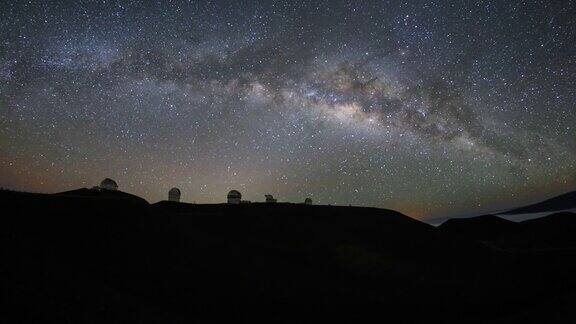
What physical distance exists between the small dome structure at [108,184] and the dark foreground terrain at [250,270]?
1290 cm

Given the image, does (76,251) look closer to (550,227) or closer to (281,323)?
(281,323)

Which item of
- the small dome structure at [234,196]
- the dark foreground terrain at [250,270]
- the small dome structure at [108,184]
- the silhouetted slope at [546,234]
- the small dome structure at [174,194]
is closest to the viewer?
the dark foreground terrain at [250,270]

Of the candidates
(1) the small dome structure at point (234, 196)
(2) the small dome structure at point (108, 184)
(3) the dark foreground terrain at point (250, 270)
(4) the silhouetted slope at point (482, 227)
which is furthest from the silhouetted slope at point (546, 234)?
(2) the small dome structure at point (108, 184)

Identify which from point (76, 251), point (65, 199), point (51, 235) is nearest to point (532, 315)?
point (76, 251)

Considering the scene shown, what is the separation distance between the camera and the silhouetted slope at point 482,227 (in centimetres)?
6159

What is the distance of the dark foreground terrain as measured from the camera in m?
15.1

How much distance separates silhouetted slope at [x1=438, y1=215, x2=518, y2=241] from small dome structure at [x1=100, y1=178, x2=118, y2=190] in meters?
51.3

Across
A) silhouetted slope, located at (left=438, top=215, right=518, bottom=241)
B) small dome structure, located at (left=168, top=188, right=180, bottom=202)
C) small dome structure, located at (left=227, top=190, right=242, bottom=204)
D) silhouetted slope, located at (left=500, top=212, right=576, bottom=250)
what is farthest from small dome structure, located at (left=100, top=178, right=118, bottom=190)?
silhouetted slope, located at (left=438, top=215, right=518, bottom=241)

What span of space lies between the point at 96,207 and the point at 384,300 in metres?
19.6

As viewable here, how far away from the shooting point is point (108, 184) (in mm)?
37719

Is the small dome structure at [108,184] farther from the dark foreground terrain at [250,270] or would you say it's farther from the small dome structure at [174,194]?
the dark foreground terrain at [250,270]

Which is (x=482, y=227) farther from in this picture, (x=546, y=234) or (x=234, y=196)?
(x=234, y=196)

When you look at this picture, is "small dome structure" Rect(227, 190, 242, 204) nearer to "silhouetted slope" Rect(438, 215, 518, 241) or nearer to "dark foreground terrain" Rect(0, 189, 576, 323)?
"dark foreground terrain" Rect(0, 189, 576, 323)

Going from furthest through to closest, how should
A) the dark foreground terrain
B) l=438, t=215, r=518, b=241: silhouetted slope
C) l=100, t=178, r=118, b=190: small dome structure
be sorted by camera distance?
1. l=438, t=215, r=518, b=241: silhouetted slope
2. l=100, t=178, r=118, b=190: small dome structure
3. the dark foreground terrain
